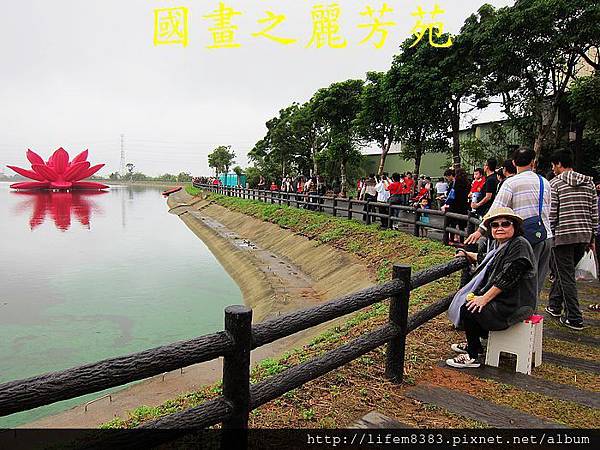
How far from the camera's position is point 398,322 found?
337 cm

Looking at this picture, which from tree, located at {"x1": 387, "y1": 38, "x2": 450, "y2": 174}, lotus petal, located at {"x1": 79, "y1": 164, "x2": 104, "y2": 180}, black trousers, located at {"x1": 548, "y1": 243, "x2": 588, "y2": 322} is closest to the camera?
black trousers, located at {"x1": 548, "y1": 243, "x2": 588, "y2": 322}

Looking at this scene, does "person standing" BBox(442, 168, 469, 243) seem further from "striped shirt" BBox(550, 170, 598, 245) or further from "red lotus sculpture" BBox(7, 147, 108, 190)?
"red lotus sculpture" BBox(7, 147, 108, 190)

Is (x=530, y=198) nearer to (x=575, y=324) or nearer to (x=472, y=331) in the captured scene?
(x=472, y=331)

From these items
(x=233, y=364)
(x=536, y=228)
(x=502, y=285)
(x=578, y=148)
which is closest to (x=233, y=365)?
(x=233, y=364)

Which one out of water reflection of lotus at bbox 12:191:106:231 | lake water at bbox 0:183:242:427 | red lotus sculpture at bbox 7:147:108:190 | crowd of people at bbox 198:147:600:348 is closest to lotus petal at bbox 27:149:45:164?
red lotus sculpture at bbox 7:147:108:190

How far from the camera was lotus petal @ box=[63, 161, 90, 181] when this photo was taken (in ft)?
165

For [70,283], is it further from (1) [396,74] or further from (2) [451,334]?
(1) [396,74]

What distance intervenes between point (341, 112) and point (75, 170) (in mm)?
36543

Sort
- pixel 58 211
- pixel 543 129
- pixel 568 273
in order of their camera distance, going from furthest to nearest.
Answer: pixel 58 211, pixel 543 129, pixel 568 273

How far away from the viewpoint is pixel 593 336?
171 inches

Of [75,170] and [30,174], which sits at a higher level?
[75,170]

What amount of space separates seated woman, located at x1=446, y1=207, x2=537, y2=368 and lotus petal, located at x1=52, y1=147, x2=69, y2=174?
54249 mm

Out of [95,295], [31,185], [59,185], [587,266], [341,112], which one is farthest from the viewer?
[59,185]

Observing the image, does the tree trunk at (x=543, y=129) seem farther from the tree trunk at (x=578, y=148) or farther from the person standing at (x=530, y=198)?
the person standing at (x=530, y=198)
